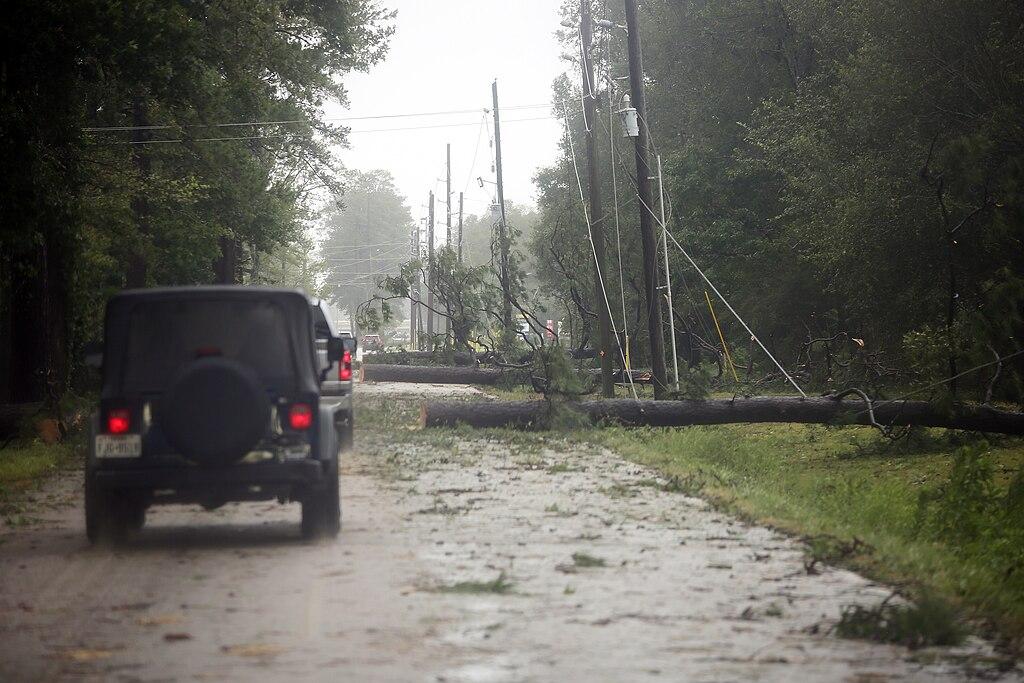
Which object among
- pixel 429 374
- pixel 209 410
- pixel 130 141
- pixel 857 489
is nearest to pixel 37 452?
pixel 209 410

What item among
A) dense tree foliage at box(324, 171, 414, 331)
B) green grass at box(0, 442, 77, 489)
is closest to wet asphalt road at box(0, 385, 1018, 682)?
green grass at box(0, 442, 77, 489)

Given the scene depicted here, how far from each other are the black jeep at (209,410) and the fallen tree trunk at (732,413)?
37.6ft

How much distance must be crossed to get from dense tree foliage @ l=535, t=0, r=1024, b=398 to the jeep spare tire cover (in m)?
14.5

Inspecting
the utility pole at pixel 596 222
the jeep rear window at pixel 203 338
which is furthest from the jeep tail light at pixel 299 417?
the utility pole at pixel 596 222

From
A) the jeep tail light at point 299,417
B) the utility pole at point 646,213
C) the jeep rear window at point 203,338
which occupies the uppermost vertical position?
the utility pole at point 646,213

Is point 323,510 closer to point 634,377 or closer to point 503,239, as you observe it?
point 634,377

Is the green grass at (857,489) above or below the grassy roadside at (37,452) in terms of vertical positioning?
below

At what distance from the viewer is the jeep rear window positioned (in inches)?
436

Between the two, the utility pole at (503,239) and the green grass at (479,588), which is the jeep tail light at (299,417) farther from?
the utility pole at (503,239)

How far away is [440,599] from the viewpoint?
8656mm

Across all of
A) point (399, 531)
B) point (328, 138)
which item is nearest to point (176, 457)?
point (399, 531)

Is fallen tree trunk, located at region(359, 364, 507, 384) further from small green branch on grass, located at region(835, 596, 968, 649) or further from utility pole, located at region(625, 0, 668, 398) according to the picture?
small green branch on grass, located at region(835, 596, 968, 649)

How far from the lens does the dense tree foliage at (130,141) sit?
65.3 feet

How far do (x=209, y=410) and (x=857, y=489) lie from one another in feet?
27.4
